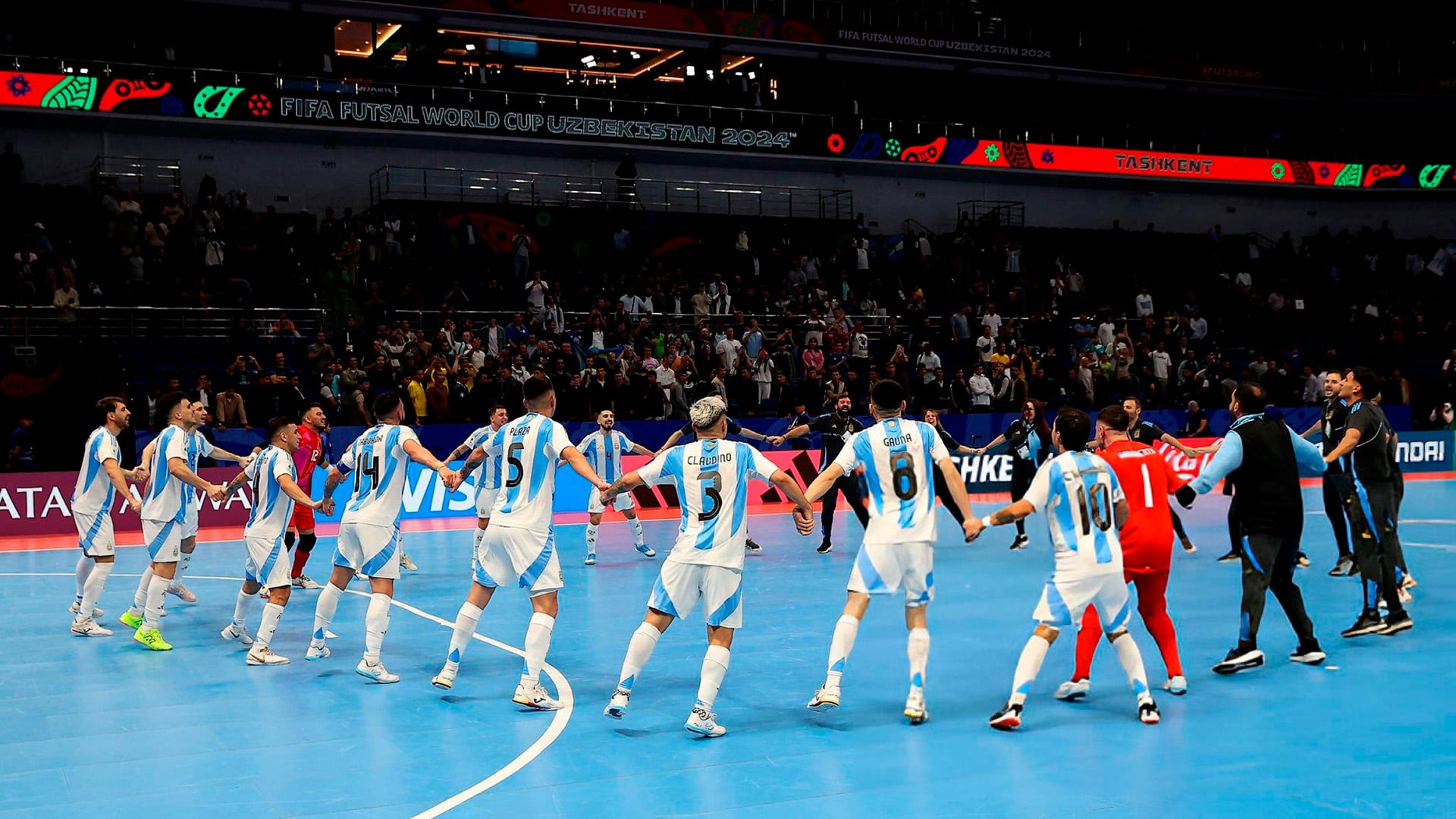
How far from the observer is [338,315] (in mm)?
27359

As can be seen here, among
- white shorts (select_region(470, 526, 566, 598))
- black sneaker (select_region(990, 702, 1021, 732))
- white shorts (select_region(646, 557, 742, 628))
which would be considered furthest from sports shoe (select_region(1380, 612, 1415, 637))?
white shorts (select_region(470, 526, 566, 598))

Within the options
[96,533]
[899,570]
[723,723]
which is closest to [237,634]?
[96,533]

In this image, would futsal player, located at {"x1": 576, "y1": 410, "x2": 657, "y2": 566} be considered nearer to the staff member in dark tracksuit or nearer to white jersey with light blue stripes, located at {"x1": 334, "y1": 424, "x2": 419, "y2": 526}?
white jersey with light blue stripes, located at {"x1": 334, "y1": 424, "x2": 419, "y2": 526}

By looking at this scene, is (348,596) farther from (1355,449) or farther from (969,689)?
(1355,449)

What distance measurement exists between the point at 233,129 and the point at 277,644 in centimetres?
2539

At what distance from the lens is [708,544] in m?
8.24

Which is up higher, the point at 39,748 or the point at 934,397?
the point at 934,397

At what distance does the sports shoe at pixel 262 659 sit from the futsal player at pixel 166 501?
1.23 m

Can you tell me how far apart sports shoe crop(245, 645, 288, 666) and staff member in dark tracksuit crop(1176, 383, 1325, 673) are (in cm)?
757

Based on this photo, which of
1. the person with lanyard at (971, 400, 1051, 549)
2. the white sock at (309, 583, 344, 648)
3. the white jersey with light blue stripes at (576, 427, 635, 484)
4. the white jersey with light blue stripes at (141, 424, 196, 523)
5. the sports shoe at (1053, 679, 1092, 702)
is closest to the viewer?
the sports shoe at (1053, 679, 1092, 702)

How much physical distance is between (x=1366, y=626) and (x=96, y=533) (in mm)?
11942

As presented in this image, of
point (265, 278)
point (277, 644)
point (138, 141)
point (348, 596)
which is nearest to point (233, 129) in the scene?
point (138, 141)

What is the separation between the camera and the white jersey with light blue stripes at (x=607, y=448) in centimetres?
1722

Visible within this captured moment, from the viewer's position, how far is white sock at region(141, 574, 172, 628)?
11195mm
